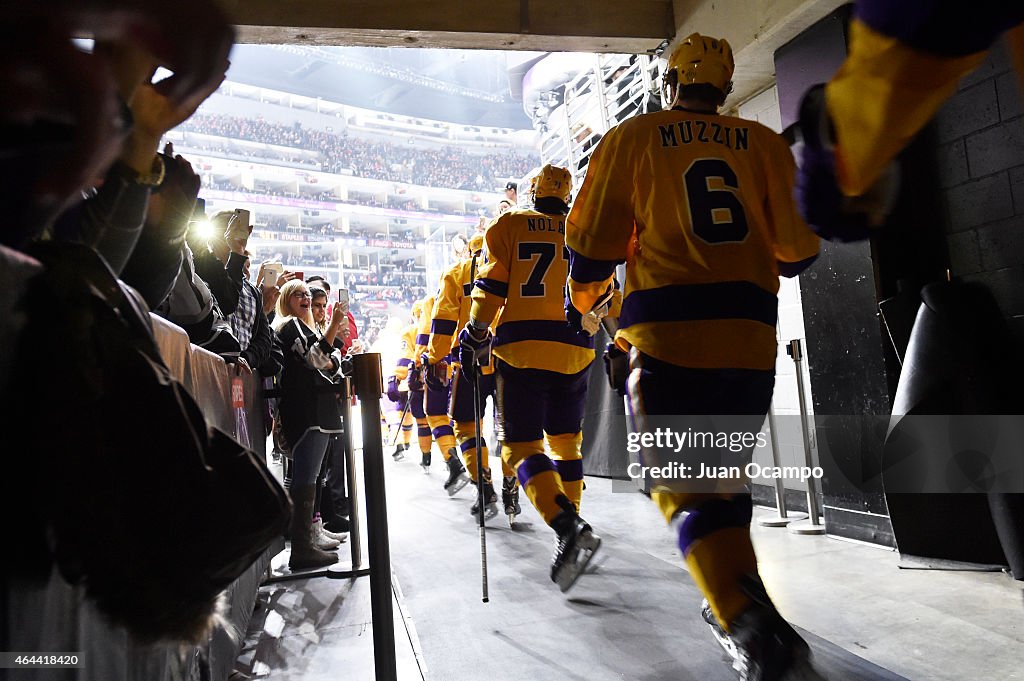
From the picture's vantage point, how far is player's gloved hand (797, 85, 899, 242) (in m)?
0.91

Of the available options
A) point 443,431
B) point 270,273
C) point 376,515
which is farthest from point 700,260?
point 443,431

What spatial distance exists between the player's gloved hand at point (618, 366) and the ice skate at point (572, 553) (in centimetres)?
97

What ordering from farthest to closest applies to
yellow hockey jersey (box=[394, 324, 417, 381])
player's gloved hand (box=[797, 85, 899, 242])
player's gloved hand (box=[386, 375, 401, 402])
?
player's gloved hand (box=[386, 375, 401, 402])
yellow hockey jersey (box=[394, 324, 417, 381])
player's gloved hand (box=[797, 85, 899, 242])

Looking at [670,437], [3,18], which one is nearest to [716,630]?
[670,437]

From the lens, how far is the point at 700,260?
1.99 meters

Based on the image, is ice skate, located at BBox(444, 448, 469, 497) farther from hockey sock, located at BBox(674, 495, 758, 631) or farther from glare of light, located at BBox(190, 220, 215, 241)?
hockey sock, located at BBox(674, 495, 758, 631)

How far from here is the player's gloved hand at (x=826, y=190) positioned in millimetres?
910

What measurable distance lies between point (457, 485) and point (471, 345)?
3229 millimetres

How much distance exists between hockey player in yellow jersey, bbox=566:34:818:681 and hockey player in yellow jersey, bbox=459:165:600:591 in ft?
4.29

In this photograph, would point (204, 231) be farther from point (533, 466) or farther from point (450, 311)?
point (450, 311)

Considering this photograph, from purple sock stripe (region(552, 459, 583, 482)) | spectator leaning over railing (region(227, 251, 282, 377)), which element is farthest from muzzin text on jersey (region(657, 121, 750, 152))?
spectator leaning over railing (region(227, 251, 282, 377))

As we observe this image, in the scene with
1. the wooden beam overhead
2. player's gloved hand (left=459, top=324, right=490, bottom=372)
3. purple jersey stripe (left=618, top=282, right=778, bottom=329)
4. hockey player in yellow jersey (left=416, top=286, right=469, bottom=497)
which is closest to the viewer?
purple jersey stripe (left=618, top=282, right=778, bottom=329)

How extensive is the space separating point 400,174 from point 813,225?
37535 mm

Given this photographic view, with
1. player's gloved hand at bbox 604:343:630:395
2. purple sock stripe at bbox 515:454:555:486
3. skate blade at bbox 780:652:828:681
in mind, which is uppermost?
player's gloved hand at bbox 604:343:630:395
